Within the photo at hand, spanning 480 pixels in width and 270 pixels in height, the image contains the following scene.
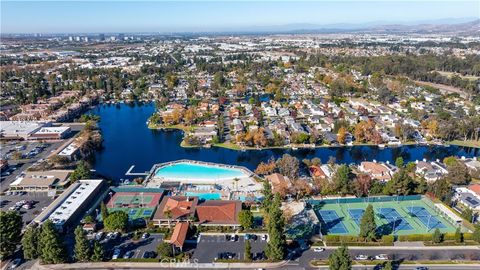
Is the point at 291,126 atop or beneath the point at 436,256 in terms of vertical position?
atop

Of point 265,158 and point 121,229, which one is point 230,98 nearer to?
point 265,158

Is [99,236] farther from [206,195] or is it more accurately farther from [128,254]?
[206,195]

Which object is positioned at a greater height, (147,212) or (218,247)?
(147,212)

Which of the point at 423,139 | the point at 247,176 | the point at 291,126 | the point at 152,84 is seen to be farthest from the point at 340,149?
the point at 152,84

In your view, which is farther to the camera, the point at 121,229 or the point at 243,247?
the point at 121,229

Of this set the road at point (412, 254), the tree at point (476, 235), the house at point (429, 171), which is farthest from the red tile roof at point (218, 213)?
the house at point (429, 171)

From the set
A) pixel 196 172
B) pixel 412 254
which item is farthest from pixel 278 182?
pixel 412 254

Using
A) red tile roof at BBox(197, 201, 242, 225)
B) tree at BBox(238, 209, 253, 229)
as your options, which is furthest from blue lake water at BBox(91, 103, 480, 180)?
tree at BBox(238, 209, 253, 229)
